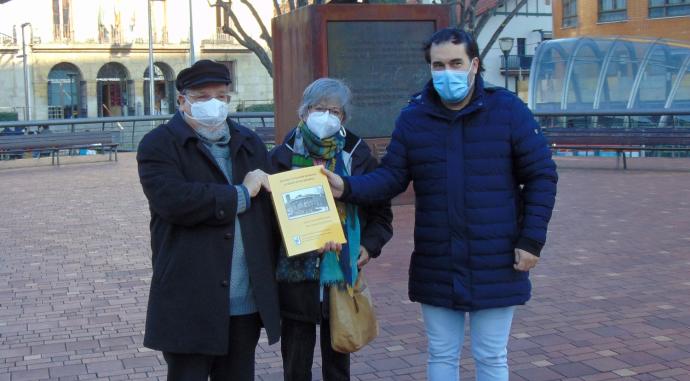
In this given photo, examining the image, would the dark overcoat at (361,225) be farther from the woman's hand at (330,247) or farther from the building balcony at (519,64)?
the building balcony at (519,64)

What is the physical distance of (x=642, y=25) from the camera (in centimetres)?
4041

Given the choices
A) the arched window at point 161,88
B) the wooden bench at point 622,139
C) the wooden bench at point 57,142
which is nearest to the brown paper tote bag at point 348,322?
the wooden bench at point 622,139

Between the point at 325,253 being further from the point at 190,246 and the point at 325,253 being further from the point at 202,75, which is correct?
the point at 202,75

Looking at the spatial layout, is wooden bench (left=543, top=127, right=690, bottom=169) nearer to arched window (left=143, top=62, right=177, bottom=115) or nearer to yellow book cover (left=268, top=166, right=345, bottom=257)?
yellow book cover (left=268, top=166, right=345, bottom=257)

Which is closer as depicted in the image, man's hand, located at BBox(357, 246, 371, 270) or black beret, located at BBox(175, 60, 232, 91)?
black beret, located at BBox(175, 60, 232, 91)

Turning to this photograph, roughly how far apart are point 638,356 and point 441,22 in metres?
6.12

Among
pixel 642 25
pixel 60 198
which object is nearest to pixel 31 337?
pixel 60 198

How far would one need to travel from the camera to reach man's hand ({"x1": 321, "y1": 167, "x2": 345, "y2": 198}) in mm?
4082

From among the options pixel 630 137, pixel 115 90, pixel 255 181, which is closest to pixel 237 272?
pixel 255 181

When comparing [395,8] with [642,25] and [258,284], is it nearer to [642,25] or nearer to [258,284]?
[258,284]

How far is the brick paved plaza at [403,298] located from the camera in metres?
5.82

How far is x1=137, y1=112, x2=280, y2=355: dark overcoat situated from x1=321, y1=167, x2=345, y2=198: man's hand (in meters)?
0.39

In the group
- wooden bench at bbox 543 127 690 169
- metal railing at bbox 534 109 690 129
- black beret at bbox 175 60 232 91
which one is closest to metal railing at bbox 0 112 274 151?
metal railing at bbox 534 109 690 129

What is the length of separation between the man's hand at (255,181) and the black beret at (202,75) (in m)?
0.38
